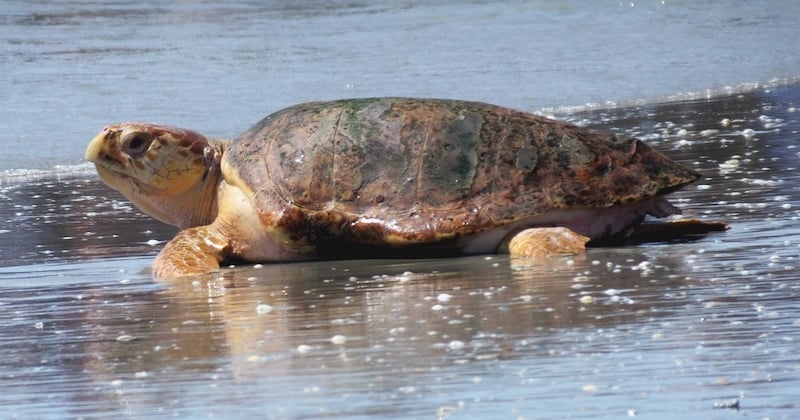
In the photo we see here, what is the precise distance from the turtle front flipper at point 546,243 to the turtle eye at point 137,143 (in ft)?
6.26

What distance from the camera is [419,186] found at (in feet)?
21.5

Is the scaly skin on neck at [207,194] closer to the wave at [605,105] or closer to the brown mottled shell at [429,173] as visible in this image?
the brown mottled shell at [429,173]

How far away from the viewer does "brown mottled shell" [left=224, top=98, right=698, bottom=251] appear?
6.50m

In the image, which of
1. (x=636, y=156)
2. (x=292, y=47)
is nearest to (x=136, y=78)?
(x=292, y=47)

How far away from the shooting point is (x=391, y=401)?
4.01 metres

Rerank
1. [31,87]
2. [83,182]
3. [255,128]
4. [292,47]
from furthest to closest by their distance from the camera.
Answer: [292,47]
[31,87]
[83,182]
[255,128]

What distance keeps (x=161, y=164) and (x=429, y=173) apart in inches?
57.3

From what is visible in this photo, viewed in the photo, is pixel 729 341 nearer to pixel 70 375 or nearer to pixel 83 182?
pixel 70 375

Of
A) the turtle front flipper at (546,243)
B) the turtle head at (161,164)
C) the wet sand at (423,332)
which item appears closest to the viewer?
the wet sand at (423,332)

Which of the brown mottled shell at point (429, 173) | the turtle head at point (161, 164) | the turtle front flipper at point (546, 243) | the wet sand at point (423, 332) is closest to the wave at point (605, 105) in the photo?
the wet sand at point (423, 332)

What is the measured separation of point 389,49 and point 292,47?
1352 millimetres

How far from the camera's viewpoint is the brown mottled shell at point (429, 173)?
650cm

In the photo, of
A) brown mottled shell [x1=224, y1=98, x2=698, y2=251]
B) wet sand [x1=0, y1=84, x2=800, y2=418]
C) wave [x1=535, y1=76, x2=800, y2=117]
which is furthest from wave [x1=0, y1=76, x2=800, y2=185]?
brown mottled shell [x1=224, y1=98, x2=698, y2=251]

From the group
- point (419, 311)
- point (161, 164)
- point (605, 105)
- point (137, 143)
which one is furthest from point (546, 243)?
point (605, 105)
